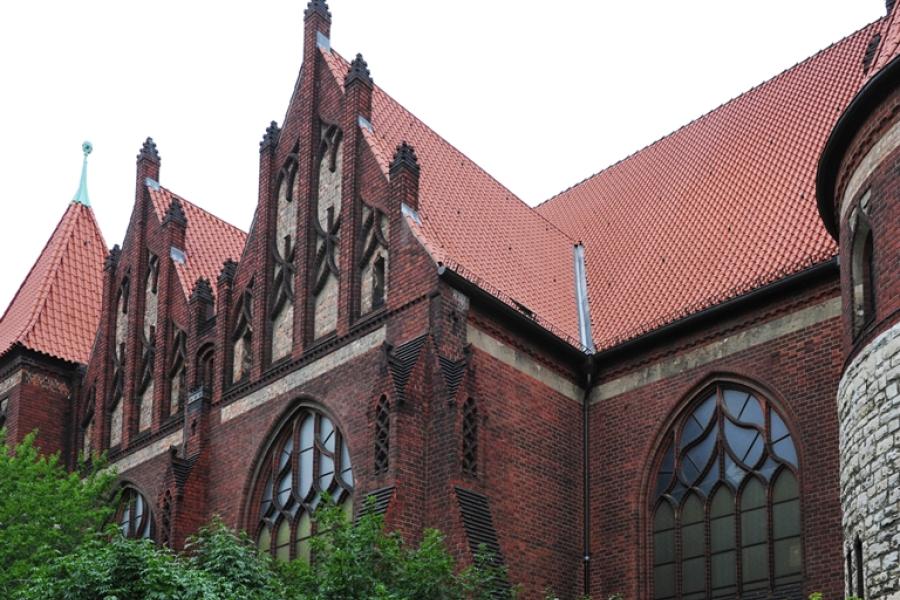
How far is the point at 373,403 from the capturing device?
2025 centimetres

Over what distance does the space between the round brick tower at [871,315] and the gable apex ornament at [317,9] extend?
11.6 m

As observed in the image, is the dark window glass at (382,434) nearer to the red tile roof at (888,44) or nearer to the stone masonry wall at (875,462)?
the stone masonry wall at (875,462)

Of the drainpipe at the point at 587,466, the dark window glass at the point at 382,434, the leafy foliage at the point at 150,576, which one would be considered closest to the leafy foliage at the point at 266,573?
the leafy foliage at the point at 150,576

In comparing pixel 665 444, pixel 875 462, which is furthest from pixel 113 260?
pixel 875 462

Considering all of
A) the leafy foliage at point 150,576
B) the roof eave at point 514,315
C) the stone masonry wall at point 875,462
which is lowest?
the leafy foliage at point 150,576

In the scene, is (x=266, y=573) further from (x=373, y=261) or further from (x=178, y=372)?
(x=178, y=372)

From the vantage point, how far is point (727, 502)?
20.7 metres

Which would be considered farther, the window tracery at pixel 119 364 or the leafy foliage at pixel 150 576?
the window tracery at pixel 119 364

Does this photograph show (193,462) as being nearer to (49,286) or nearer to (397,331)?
(397,331)

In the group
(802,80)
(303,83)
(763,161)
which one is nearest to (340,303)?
(303,83)

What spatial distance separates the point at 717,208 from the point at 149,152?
526 inches

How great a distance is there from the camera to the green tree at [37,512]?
2212 cm

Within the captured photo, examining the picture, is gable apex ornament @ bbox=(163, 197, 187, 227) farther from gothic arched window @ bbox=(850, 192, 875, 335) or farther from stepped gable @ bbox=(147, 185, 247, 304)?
gothic arched window @ bbox=(850, 192, 875, 335)

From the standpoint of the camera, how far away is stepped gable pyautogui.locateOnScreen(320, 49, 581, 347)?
22625 mm
